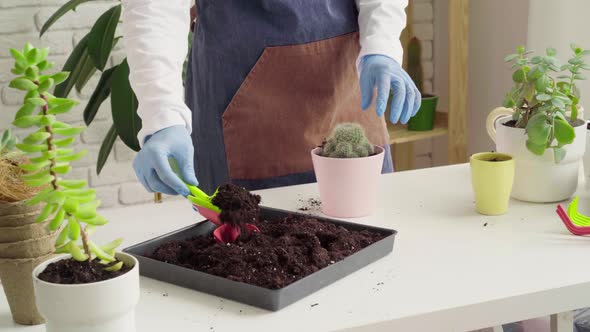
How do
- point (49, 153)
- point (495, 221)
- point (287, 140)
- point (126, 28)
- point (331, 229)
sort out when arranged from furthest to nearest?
point (287, 140), point (126, 28), point (495, 221), point (331, 229), point (49, 153)

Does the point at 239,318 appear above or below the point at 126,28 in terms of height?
below

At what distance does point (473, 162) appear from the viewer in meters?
1.33

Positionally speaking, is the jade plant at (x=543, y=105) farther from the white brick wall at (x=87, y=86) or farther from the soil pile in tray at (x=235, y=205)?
the white brick wall at (x=87, y=86)

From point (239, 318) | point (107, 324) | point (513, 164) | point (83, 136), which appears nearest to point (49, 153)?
point (107, 324)

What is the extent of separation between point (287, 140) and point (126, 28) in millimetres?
402

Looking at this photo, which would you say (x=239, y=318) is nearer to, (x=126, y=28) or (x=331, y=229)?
(x=331, y=229)

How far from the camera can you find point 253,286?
0.97m

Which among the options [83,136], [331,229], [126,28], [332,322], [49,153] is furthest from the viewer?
[83,136]

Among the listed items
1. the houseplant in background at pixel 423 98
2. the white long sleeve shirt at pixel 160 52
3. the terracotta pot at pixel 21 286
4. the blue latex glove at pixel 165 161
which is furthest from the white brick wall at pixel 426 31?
the terracotta pot at pixel 21 286

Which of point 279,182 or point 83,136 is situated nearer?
point 279,182

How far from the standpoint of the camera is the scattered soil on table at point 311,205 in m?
1.37

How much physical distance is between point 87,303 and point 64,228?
0.26ft

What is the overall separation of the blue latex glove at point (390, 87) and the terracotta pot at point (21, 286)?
27.3 inches

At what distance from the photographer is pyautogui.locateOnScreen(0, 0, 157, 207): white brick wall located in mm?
2549
